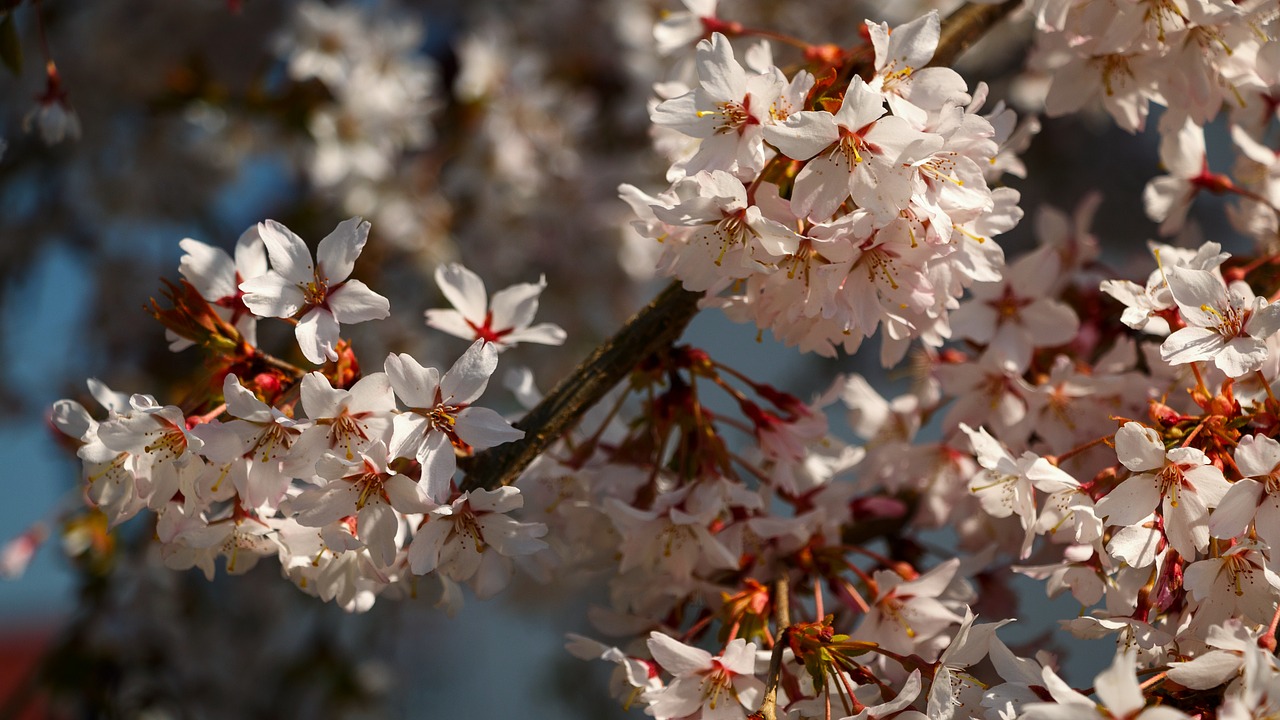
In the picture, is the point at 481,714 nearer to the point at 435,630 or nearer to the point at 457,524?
the point at 435,630

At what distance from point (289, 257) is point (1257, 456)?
0.70 meters

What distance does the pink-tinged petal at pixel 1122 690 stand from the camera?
0.60 m

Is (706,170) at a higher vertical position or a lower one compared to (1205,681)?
higher

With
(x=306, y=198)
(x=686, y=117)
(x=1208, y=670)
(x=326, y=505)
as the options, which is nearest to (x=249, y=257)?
(x=326, y=505)

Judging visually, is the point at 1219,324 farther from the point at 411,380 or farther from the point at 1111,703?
the point at 411,380

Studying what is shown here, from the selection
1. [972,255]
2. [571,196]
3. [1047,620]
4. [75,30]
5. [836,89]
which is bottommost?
[1047,620]

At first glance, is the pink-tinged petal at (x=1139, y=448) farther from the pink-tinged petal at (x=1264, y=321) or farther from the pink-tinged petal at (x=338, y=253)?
the pink-tinged petal at (x=338, y=253)

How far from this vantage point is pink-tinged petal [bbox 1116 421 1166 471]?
2.44ft

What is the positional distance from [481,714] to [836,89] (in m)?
4.10

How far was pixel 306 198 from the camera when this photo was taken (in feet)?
8.05

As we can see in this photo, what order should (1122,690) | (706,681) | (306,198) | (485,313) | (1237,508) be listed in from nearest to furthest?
(1122,690)
(1237,508)
(706,681)
(485,313)
(306,198)

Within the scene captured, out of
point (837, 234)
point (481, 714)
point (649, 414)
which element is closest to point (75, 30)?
point (649, 414)

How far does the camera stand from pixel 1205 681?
26.6 inches

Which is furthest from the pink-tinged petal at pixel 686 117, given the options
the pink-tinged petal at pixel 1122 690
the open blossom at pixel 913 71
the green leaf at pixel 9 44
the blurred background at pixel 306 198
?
the blurred background at pixel 306 198
